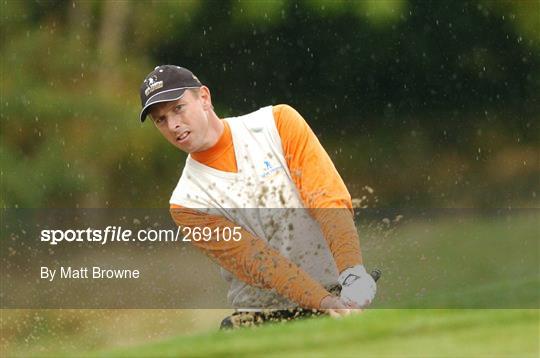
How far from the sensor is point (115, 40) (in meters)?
11.7

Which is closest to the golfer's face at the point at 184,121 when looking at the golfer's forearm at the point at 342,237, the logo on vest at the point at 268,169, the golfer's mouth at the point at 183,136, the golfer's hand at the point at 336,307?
the golfer's mouth at the point at 183,136

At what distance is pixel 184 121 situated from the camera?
4379 millimetres

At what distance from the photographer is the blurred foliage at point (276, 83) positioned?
451 inches

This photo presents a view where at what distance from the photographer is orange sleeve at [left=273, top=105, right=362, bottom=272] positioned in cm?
405

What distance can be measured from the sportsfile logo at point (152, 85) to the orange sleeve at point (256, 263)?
0.40 m

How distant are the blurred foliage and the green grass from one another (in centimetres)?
747

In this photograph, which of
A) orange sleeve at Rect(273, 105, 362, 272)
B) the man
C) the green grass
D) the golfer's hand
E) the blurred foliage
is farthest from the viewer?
the blurred foliage

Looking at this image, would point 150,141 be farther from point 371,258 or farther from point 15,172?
point 371,258

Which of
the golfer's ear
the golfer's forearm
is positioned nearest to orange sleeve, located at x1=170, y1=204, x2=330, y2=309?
the golfer's forearm

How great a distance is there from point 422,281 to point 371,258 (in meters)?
1.56

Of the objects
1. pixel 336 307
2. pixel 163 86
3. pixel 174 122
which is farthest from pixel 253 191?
pixel 336 307

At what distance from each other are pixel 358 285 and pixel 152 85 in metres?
1.00

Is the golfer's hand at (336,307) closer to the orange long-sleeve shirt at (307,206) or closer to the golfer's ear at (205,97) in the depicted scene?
the orange long-sleeve shirt at (307,206)

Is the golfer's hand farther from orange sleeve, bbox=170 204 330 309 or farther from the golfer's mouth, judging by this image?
the golfer's mouth
